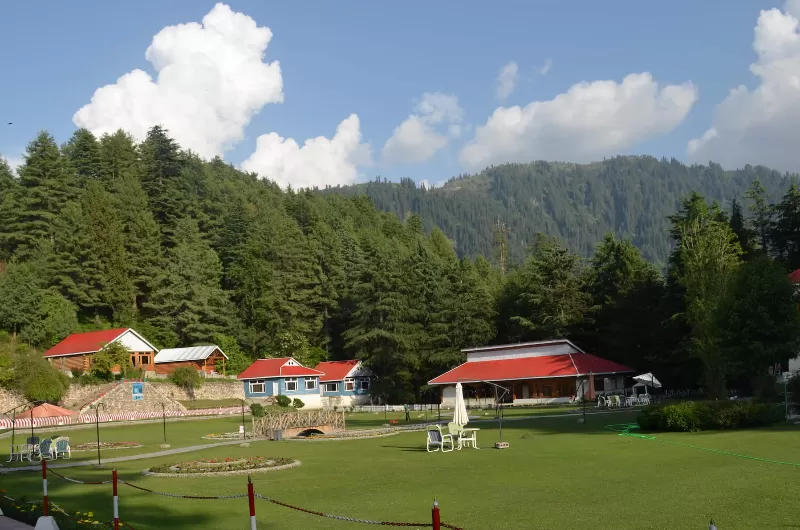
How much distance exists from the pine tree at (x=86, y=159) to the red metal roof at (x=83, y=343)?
3323cm

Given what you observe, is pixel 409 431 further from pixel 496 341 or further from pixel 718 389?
pixel 496 341

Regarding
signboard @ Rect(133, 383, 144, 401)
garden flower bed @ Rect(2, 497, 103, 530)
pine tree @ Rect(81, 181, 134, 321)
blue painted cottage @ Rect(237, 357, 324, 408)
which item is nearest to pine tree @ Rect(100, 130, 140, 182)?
pine tree @ Rect(81, 181, 134, 321)

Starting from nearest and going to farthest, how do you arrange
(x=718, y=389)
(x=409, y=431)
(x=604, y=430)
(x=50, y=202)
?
(x=604, y=430)
(x=409, y=431)
(x=718, y=389)
(x=50, y=202)

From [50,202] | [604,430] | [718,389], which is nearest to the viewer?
[604,430]

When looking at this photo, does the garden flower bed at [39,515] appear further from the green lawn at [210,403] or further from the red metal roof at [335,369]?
the red metal roof at [335,369]

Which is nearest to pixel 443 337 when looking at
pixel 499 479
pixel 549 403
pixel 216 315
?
pixel 549 403

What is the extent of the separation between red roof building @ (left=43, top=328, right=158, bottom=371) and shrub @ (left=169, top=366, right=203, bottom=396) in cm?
459

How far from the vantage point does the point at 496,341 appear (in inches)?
2960

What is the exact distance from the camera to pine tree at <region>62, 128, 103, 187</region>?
9525cm

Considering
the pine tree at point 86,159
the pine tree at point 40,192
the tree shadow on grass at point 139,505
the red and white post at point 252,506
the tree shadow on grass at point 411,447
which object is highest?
the pine tree at point 86,159

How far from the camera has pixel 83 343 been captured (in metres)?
65.1

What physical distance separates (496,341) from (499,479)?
5901cm

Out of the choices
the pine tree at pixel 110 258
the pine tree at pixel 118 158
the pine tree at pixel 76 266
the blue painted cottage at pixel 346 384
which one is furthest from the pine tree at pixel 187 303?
the pine tree at pixel 118 158

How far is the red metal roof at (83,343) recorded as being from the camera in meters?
64.1
